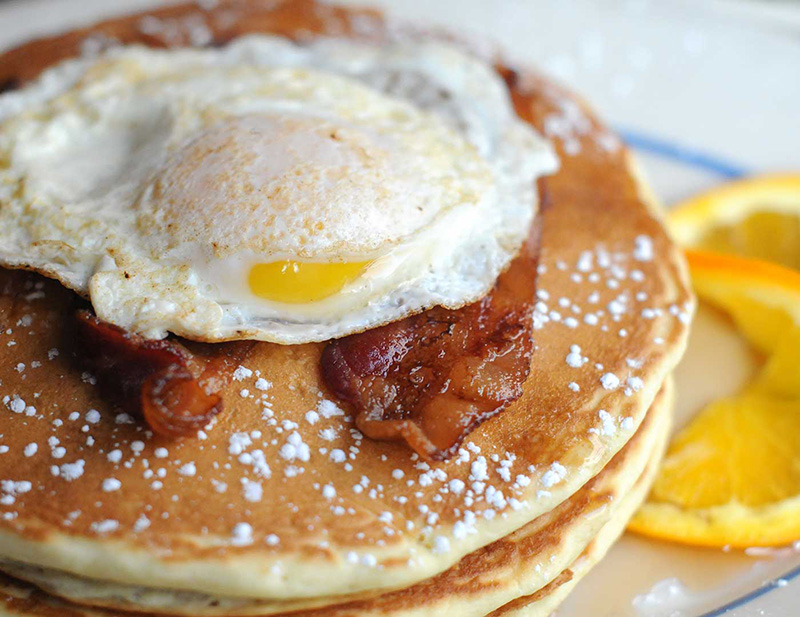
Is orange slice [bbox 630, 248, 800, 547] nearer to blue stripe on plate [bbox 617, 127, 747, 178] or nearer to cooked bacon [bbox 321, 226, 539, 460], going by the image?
cooked bacon [bbox 321, 226, 539, 460]

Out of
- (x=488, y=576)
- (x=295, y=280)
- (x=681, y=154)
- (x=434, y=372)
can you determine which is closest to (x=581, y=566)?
(x=488, y=576)

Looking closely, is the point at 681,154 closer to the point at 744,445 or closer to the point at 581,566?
the point at 744,445

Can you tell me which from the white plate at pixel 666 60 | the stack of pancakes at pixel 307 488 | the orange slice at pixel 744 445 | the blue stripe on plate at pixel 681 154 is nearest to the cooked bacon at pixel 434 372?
the stack of pancakes at pixel 307 488

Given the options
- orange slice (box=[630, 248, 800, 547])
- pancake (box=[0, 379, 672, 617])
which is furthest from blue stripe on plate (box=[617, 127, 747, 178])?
pancake (box=[0, 379, 672, 617])

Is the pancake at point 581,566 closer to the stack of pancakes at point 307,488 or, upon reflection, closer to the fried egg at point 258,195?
the stack of pancakes at point 307,488

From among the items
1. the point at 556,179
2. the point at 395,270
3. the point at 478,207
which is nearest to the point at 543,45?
the point at 556,179

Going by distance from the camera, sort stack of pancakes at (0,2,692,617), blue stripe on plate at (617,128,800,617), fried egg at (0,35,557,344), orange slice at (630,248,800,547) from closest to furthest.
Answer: stack of pancakes at (0,2,692,617) < fried egg at (0,35,557,344) < orange slice at (630,248,800,547) < blue stripe on plate at (617,128,800,617)
